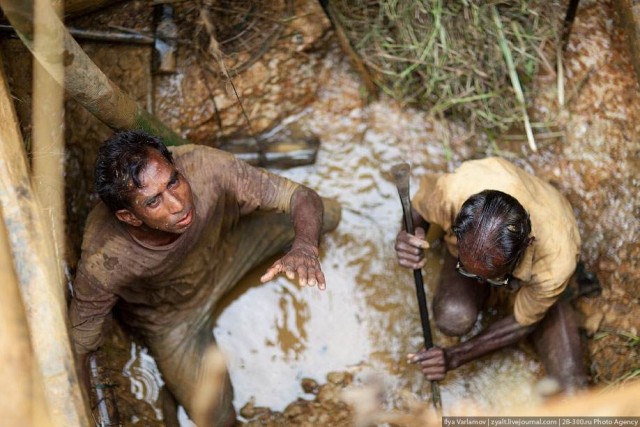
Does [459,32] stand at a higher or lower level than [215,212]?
higher

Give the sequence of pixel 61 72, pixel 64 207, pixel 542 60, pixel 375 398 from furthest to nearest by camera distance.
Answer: pixel 542 60
pixel 375 398
pixel 64 207
pixel 61 72

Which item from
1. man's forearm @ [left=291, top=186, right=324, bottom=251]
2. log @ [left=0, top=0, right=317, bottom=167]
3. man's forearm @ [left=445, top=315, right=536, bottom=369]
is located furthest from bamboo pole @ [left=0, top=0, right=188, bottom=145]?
man's forearm @ [left=445, top=315, right=536, bottom=369]

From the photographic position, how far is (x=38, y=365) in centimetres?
249

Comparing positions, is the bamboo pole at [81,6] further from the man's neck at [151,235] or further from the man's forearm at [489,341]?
the man's forearm at [489,341]

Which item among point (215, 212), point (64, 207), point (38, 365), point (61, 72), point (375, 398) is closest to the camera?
point (38, 365)

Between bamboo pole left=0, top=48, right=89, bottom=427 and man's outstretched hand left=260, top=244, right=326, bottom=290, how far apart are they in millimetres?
727

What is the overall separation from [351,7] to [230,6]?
→ 2.28 ft

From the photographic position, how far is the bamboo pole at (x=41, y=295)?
2.50 meters

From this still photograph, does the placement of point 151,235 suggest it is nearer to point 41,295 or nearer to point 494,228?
point 41,295

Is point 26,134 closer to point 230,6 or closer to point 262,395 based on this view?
point 230,6

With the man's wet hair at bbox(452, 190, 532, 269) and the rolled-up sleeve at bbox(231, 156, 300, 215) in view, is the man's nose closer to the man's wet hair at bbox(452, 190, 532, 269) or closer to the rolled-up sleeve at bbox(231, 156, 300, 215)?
the rolled-up sleeve at bbox(231, 156, 300, 215)

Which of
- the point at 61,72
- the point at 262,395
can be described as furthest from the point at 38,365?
the point at 262,395

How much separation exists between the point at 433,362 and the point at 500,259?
3.19ft

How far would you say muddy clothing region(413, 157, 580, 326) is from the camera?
3215 mm
